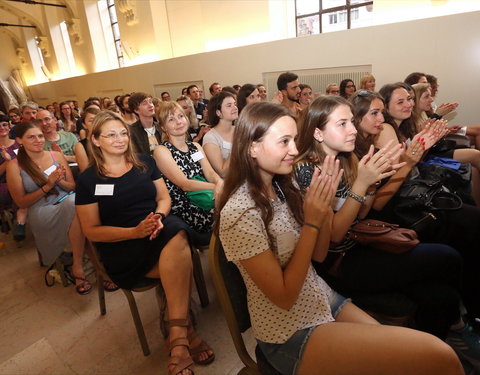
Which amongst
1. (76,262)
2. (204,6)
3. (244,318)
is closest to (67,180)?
(76,262)

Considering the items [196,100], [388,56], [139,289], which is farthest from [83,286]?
[388,56]

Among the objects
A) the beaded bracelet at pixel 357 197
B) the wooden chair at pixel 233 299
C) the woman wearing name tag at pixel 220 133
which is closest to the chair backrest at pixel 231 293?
the wooden chair at pixel 233 299

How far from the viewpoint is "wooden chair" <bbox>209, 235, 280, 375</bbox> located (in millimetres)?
1084

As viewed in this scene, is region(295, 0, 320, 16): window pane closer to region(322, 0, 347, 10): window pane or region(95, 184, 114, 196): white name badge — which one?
region(322, 0, 347, 10): window pane

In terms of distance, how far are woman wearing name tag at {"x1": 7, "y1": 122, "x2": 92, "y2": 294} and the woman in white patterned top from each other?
7.08 feet

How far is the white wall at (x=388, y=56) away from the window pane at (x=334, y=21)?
1.03 meters

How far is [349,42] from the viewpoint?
5.80 meters

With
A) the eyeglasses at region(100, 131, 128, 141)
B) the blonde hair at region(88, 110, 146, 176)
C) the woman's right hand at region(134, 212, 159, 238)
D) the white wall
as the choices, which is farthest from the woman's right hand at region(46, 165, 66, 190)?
the white wall

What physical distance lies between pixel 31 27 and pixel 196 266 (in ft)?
64.9

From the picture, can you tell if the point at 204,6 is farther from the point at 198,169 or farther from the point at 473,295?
the point at 473,295

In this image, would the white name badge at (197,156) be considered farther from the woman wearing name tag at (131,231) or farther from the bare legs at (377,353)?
the bare legs at (377,353)

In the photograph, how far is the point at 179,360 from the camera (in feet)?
5.32

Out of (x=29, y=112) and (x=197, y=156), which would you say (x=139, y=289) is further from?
(x=29, y=112)

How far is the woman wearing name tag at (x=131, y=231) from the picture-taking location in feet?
5.70
